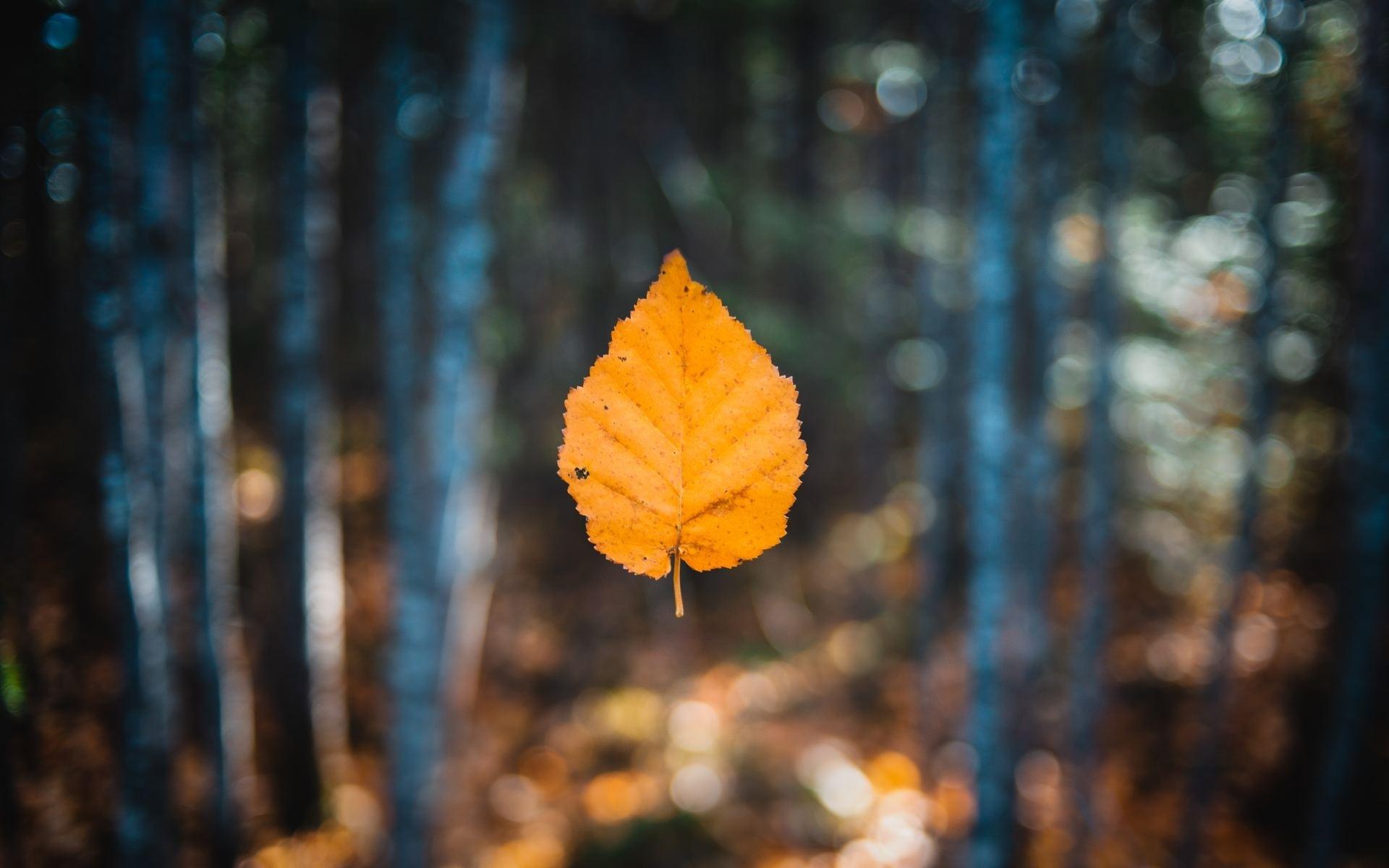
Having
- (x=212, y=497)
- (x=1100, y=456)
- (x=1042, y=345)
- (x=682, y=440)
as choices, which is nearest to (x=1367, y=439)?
(x=1100, y=456)

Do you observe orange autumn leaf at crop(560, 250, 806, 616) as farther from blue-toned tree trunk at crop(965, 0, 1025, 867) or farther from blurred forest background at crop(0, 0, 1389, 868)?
blue-toned tree trunk at crop(965, 0, 1025, 867)

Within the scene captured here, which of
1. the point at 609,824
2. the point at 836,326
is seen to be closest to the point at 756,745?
the point at 609,824

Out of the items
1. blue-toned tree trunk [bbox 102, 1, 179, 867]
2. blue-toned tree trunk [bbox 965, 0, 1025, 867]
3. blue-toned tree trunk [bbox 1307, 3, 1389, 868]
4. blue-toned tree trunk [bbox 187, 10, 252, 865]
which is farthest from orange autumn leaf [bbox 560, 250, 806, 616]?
blue-toned tree trunk [bbox 1307, 3, 1389, 868]

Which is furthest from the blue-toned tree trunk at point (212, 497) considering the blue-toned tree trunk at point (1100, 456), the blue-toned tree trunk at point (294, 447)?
the blue-toned tree trunk at point (1100, 456)

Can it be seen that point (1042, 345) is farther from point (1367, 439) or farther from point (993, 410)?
point (993, 410)

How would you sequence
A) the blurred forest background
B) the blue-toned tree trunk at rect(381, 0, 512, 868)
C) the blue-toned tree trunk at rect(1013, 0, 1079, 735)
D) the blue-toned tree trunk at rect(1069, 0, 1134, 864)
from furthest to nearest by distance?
1. the blue-toned tree trunk at rect(1069, 0, 1134, 864)
2. the blue-toned tree trunk at rect(1013, 0, 1079, 735)
3. the blurred forest background
4. the blue-toned tree trunk at rect(381, 0, 512, 868)

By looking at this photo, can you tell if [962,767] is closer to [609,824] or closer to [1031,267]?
[609,824]

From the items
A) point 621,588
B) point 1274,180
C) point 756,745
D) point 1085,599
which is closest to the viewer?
point 1274,180
